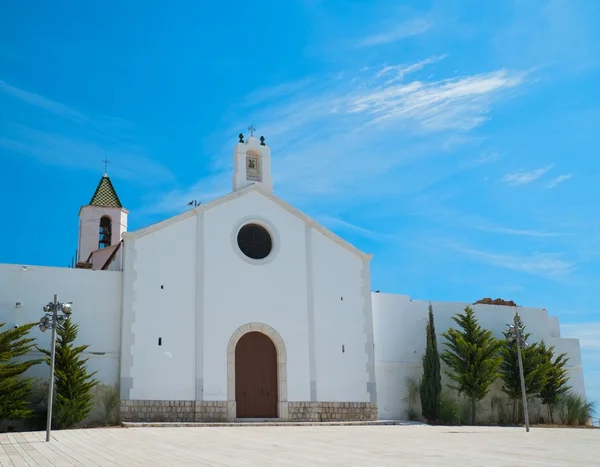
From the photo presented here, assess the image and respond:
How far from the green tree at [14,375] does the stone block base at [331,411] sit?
8804 millimetres

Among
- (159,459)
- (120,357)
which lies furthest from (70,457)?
(120,357)

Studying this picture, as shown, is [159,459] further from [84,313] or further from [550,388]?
[550,388]

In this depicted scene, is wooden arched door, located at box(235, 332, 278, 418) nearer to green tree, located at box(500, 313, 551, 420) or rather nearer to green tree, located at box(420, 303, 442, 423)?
green tree, located at box(420, 303, 442, 423)

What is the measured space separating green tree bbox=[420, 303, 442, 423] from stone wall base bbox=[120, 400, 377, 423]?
A: 210cm

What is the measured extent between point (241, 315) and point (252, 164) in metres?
6.25

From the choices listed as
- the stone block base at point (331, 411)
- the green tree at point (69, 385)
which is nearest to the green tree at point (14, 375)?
the green tree at point (69, 385)

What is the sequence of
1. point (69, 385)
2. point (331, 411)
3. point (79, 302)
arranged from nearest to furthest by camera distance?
Result: point (69, 385) → point (79, 302) → point (331, 411)

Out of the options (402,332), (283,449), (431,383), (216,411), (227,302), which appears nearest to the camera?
(283,449)

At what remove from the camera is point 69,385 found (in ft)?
68.0

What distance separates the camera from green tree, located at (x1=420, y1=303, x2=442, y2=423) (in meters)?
26.4

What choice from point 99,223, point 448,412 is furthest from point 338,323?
point 99,223

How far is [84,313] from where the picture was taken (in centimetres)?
2269

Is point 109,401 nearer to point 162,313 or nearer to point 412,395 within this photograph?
point 162,313

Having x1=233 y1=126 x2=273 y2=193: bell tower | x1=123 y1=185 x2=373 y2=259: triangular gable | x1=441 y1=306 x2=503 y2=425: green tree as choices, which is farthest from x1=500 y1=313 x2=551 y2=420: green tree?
x1=233 y1=126 x2=273 y2=193: bell tower
